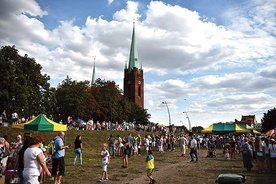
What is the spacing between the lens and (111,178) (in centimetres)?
1226

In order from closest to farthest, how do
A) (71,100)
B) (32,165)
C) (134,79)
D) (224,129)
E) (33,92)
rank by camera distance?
(32,165) → (224,129) → (33,92) → (71,100) → (134,79)

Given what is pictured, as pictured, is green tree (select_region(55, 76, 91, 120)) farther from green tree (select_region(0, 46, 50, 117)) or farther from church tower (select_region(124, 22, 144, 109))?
church tower (select_region(124, 22, 144, 109))

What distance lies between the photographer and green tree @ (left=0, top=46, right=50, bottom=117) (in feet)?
108

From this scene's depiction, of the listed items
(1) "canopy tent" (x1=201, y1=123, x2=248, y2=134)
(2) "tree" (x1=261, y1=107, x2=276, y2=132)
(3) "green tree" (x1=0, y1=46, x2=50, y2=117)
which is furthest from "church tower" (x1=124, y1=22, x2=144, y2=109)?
(1) "canopy tent" (x1=201, y1=123, x2=248, y2=134)

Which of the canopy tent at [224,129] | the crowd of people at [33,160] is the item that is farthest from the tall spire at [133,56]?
the crowd of people at [33,160]

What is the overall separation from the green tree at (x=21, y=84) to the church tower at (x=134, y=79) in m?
64.0

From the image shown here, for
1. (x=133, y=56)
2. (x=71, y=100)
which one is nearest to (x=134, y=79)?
(x=133, y=56)

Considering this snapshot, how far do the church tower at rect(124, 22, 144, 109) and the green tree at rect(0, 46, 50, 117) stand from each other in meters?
64.0

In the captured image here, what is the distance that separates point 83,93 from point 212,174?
48.0 meters

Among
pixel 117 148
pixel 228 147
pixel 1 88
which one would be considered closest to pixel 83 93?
pixel 1 88

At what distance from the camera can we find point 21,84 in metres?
35.9

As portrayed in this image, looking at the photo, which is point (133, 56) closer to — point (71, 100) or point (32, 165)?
point (71, 100)

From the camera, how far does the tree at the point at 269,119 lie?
210 ft

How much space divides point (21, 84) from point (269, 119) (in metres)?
57.7
